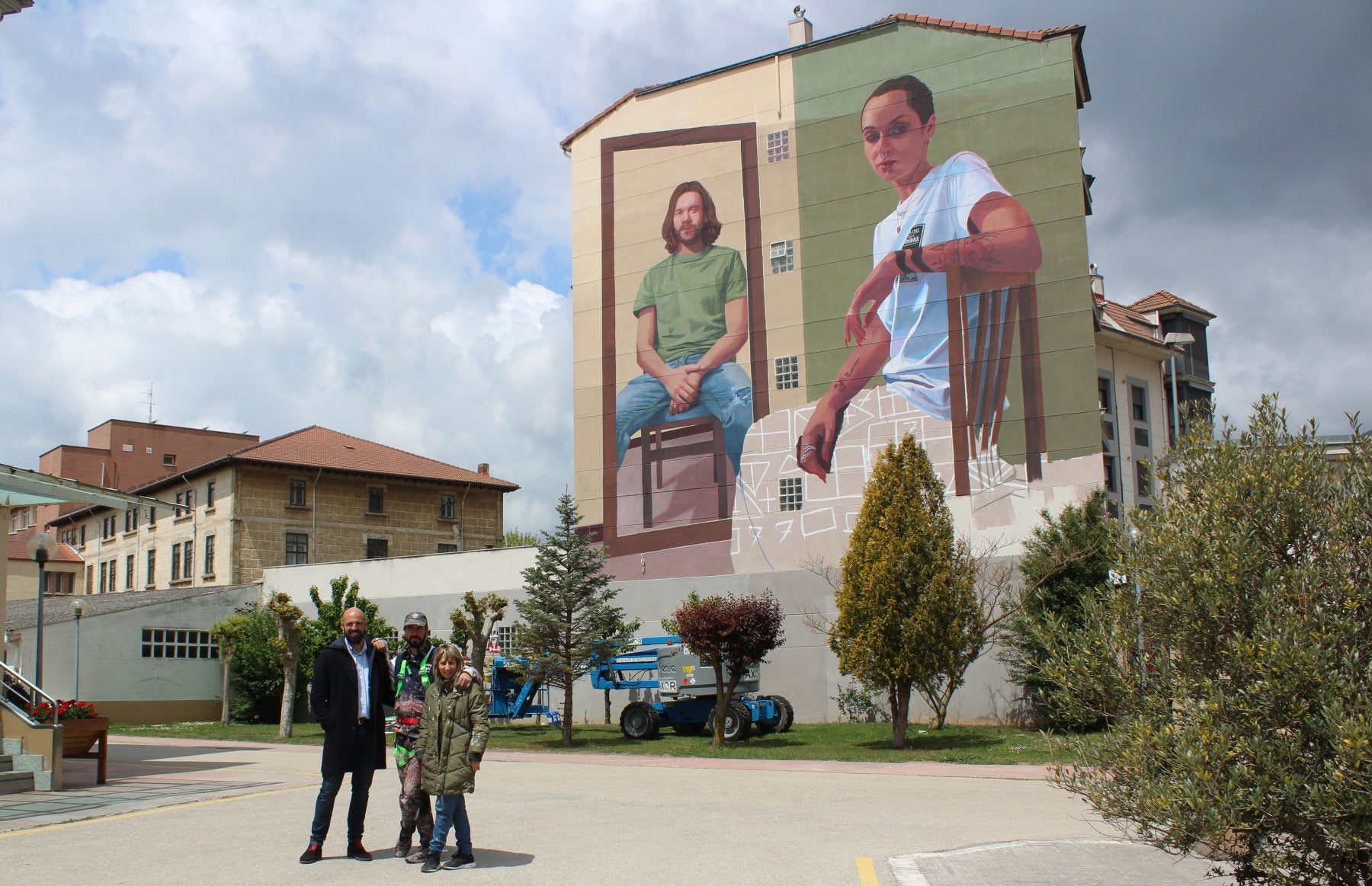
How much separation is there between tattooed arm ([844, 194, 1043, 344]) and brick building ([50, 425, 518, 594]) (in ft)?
78.2

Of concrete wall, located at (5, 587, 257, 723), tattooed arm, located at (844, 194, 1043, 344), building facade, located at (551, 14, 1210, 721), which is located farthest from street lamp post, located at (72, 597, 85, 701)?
tattooed arm, located at (844, 194, 1043, 344)

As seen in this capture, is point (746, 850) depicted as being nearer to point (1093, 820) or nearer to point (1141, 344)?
point (1093, 820)

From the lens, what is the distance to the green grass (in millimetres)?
21312

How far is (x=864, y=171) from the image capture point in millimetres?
36000

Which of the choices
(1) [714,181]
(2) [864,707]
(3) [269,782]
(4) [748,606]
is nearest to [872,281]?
(1) [714,181]

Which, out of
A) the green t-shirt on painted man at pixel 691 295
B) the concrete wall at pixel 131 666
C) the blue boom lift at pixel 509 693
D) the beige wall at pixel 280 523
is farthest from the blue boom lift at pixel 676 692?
the beige wall at pixel 280 523

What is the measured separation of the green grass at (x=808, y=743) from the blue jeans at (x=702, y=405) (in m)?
10.3

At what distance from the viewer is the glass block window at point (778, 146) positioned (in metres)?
37.6

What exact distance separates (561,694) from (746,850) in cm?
2573

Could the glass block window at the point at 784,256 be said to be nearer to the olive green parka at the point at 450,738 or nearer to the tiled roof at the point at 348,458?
the tiled roof at the point at 348,458

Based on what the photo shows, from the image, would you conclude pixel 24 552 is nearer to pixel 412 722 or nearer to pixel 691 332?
pixel 691 332

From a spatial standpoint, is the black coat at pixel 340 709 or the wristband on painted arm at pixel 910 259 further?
the wristband on painted arm at pixel 910 259

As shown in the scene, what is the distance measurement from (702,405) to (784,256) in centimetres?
539

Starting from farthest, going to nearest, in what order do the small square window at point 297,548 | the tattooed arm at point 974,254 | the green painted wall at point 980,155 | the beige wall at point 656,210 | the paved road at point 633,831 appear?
the small square window at point 297,548 → the beige wall at point 656,210 → the tattooed arm at point 974,254 → the green painted wall at point 980,155 → the paved road at point 633,831
